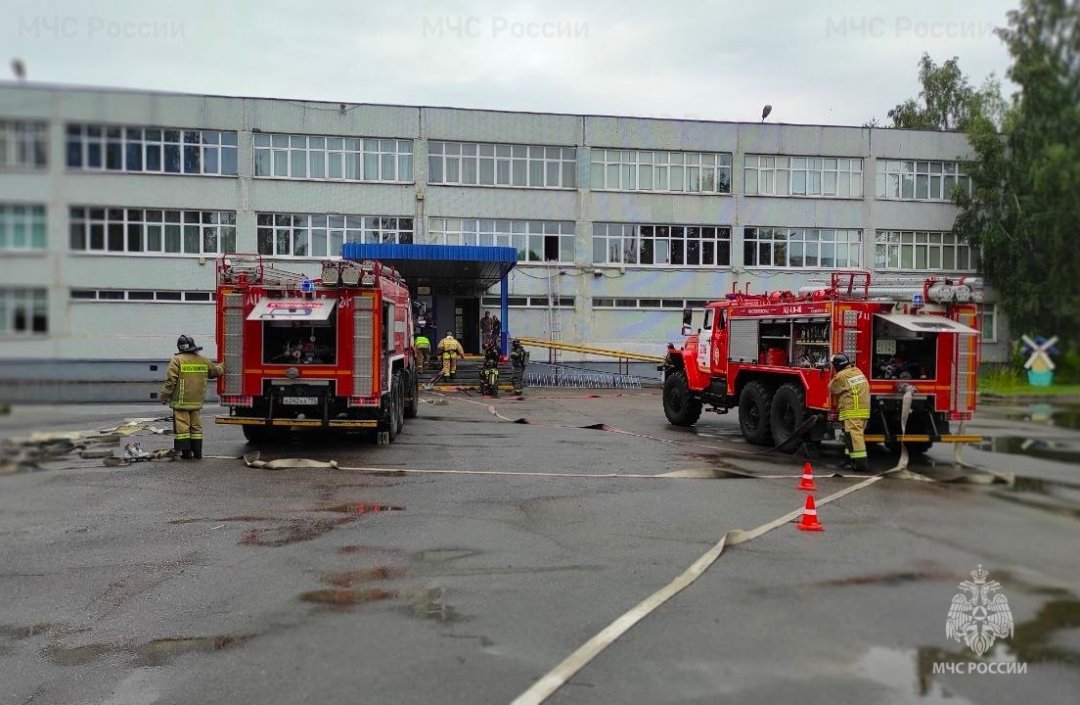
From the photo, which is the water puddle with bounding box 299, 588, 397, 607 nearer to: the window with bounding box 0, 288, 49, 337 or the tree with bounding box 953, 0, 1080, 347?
the tree with bounding box 953, 0, 1080, 347

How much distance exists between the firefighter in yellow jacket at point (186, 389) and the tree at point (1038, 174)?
37.6ft

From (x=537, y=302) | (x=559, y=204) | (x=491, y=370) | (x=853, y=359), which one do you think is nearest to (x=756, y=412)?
(x=853, y=359)

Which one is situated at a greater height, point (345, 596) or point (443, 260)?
point (443, 260)

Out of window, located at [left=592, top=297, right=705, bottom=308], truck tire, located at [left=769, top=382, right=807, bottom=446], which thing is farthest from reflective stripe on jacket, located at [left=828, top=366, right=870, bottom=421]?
window, located at [left=592, top=297, right=705, bottom=308]

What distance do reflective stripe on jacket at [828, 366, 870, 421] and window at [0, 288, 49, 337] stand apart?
12.5 m

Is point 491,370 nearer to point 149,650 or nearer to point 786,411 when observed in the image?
point 786,411

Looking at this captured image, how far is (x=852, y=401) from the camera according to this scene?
1273cm

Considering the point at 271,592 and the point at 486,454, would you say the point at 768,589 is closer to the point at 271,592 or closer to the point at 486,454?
the point at 271,592

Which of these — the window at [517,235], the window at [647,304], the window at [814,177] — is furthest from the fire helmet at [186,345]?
the window at [814,177]

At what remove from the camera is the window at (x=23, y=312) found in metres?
1.42

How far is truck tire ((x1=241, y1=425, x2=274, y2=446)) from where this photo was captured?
607 inches

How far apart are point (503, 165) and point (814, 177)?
15.5 m

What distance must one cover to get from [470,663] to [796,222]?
133 ft

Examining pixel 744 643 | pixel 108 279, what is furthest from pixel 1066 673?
pixel 108 279
